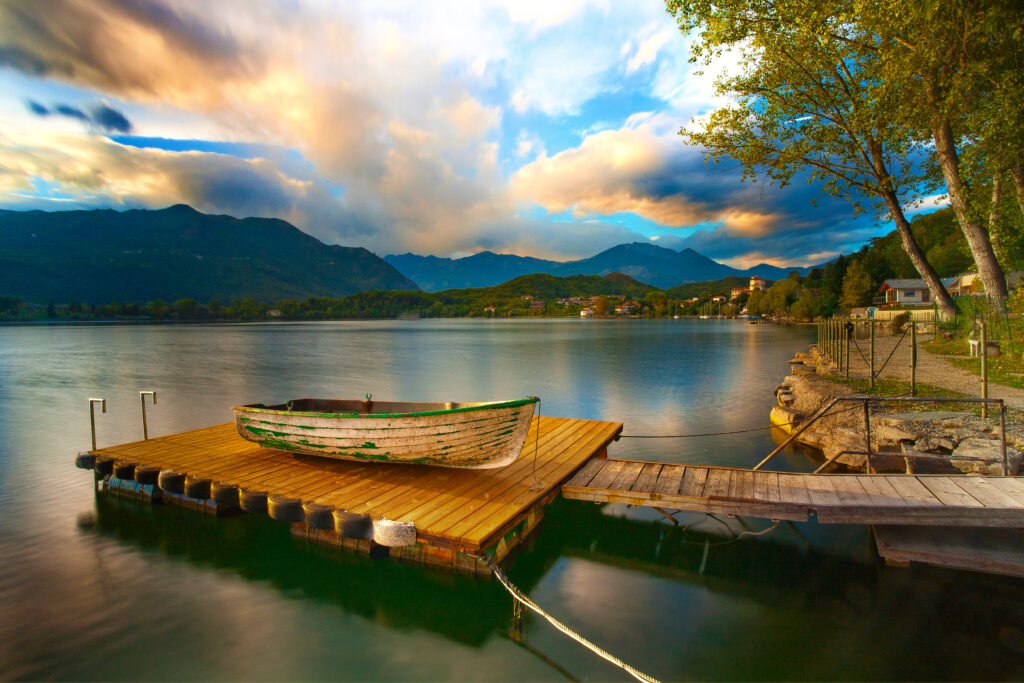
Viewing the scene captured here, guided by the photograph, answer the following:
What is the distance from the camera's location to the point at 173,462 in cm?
877

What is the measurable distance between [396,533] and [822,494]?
18.4 ft

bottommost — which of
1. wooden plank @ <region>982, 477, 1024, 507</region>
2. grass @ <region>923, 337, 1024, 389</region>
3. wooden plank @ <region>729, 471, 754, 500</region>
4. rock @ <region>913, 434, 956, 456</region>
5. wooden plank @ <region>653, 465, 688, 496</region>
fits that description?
rock @ <region>913, 434, 956, 456</region>

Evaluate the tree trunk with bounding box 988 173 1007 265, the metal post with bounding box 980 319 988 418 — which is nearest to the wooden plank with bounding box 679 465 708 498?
the metal post with bounding box 980 319 988 418

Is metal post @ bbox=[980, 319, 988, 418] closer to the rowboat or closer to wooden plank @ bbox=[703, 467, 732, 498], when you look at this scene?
wooden plank @ bbox=[703, 467, 732, 498]

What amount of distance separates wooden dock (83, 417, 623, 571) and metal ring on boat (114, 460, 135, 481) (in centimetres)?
12

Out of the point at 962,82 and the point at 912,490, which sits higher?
the point at 962,82

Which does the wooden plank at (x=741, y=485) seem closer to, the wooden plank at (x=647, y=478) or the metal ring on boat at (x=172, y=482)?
the wooden plank at (x=647, y=478)

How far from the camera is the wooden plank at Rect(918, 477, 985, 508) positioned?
561 cm

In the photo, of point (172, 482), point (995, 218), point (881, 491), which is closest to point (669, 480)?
point (881, 491)

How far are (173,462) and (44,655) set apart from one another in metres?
3.84

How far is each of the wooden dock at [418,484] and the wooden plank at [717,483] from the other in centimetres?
213

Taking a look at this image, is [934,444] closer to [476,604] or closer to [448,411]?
[476,604]

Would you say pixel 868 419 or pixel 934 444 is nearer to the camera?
pixel 868 419

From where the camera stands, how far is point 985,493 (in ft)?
19.2
